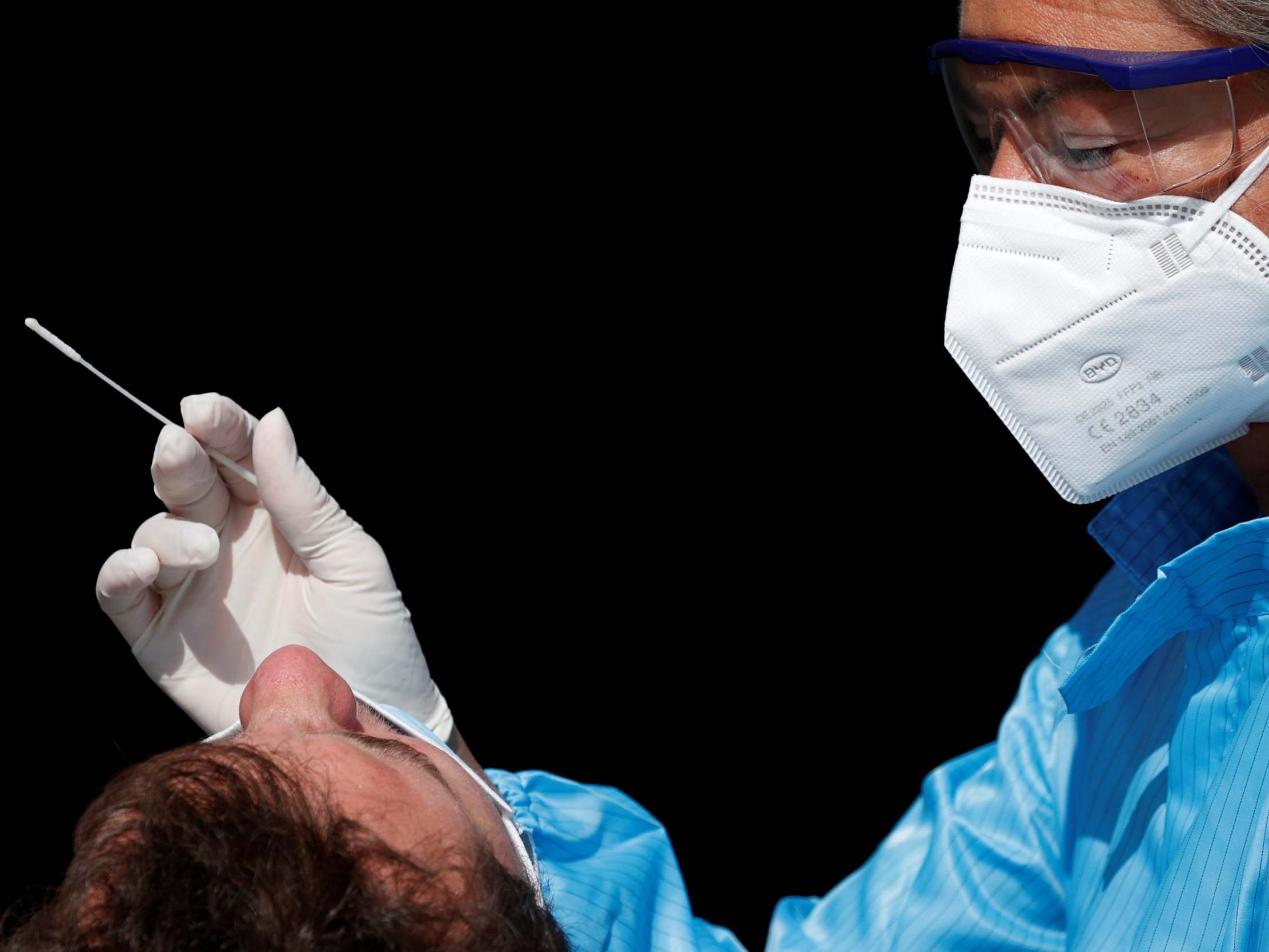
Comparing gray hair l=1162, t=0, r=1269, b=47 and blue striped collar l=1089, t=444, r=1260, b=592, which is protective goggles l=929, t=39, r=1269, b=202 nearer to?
gray hair l=1162, t=0, r=1269, b=47

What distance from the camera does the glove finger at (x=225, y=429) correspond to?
162cm

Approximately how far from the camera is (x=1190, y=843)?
1476mm

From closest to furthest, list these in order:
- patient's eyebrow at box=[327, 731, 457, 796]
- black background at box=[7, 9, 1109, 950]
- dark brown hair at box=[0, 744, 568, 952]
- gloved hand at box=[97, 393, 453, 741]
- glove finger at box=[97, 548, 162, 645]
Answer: dark brown hair at box=[0, 744, 568, 952], patient's eyebrow at box=[327, 731, 457, 796], glove finger at box=[97, 548, 162, 645], gloved hand at box=[97, 393, 453, 741], black background at box=[7, 9, 1109, 950]

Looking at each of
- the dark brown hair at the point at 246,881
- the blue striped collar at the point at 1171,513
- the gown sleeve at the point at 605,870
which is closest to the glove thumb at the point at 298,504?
the gown sleeve at the point at 605,870

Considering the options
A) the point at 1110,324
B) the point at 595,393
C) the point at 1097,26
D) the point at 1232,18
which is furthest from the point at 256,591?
the point at 1232,18

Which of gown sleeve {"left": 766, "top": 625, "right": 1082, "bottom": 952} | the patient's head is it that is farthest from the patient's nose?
gown sleeve {"left": 766, "top": 625, "right": 1082, "bottom": 952}

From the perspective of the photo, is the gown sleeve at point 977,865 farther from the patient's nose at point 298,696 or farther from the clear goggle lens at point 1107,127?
the patient's nose at point 298,696

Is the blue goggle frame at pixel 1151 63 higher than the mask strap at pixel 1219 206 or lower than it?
higher

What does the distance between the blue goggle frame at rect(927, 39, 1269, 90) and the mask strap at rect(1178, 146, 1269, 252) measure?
0.37 feet

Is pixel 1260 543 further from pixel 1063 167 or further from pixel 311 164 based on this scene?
pixel 311 164

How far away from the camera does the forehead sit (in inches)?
58.2

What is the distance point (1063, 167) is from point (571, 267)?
4.03 ft

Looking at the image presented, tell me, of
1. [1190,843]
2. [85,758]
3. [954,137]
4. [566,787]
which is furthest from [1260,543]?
Result: [85,758]

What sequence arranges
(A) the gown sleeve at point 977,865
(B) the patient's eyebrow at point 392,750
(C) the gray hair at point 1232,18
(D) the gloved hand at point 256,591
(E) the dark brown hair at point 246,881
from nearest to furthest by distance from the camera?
(E) the dark brown hair at point 246,881
(B) the patient's eyebrow at point 392,750
(C) the gray hair at point 1232,18
(D) the gloved hand at point 256,591
(A) the gown sleeve at point 977,865
